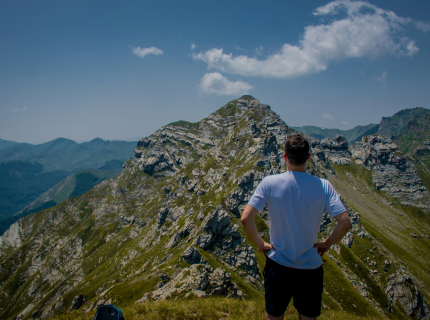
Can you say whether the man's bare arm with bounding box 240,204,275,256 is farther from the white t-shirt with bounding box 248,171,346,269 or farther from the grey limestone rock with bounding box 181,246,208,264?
the grey limestone rock with bounding box 181,246,208,264

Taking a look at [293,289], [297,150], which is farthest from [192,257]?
[297,150]

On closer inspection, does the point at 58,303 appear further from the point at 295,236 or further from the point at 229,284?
the point at 295,236

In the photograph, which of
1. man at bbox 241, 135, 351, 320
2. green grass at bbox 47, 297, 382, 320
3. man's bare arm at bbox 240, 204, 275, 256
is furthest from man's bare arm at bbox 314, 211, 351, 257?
green grass at bbox 47, 297, 382, 320

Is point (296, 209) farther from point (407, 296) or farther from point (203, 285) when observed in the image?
point (407, 296)

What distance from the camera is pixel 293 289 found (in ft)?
20.3

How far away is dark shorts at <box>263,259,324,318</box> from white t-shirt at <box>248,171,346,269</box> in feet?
0.87

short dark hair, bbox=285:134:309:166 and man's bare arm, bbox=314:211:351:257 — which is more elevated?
short dark hair, bbox=285:134:309:166

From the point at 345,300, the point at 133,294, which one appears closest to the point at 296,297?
the point at 133,294

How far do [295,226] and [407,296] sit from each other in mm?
169383

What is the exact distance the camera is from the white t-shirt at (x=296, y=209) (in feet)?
18.6

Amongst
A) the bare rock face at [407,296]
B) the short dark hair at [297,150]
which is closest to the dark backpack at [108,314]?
the short dark hair at [297,150]

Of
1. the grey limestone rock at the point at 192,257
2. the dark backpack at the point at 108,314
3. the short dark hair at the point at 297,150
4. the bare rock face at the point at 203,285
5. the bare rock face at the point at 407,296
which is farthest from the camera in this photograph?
the bare rock face at the point at 407,296

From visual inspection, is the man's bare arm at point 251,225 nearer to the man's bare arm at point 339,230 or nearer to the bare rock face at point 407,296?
the man's bare arm at point 339,230

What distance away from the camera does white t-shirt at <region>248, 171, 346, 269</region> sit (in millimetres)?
5684
